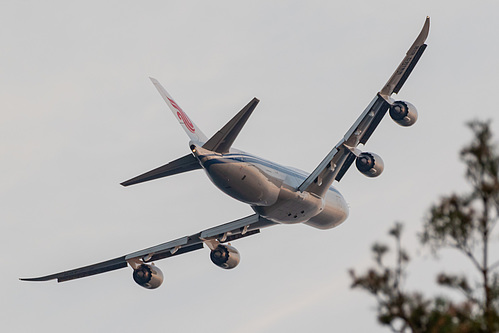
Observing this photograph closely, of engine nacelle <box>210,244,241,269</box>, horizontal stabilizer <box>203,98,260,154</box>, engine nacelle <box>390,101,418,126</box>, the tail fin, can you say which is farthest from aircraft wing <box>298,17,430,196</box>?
horizontal stabilizer <box>203,98,260,154</box>

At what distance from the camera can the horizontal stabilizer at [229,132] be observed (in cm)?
2942

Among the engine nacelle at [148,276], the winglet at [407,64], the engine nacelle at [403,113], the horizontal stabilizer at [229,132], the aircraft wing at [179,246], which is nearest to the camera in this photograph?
the horizontal stabilizer at [229,132]

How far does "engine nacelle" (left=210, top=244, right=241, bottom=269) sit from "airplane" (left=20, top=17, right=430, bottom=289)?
0.05 meters

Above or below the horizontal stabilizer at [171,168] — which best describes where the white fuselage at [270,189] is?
below

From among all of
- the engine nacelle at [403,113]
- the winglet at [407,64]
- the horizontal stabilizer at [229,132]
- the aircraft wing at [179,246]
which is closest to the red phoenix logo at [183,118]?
the horizontal stabilizer at [229,132]

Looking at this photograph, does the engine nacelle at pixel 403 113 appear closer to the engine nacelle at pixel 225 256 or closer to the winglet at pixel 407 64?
the winglet at pixel 407 64

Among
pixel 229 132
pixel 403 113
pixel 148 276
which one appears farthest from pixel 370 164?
pixel 148 276

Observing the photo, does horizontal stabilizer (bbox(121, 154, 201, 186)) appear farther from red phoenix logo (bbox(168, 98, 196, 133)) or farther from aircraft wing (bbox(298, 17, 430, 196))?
aircraft wing (bbox(298, 17, 430, 196))

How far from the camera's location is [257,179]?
33.9 m

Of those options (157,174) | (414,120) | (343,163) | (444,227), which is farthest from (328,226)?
(444,227)

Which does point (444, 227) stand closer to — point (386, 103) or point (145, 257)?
point (386, 103)

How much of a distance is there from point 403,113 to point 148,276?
49.6ft

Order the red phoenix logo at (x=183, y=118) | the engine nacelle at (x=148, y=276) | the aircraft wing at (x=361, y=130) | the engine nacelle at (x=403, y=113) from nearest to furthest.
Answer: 1. the red phoenix logo at (x=183, y=118)
2. the aircraft wing at (x=361, y=130)
3. the engine nacelle at (x=403, y=113)
4. the engine nacelle at (x=148, y=276)

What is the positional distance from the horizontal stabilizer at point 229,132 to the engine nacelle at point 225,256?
30.9ft
